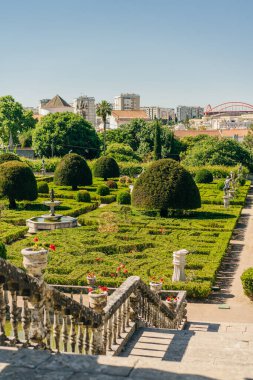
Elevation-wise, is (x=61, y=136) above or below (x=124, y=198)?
above

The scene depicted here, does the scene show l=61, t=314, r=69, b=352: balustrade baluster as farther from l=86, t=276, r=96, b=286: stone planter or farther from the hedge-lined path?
l=86, t=276, r=96, b=286: stone planter

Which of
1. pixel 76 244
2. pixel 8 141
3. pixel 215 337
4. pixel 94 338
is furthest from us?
pixel 8 141

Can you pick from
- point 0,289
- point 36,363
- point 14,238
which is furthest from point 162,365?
point 14,238

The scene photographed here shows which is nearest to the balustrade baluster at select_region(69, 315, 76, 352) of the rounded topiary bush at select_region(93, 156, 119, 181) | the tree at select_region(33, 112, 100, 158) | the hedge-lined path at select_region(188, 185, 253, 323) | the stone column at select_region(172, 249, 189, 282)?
the hedge-lined path at select_region(188, 185, 253, 323)

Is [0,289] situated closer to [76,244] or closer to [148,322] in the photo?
[148,322]

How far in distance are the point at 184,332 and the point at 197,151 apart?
45929 mm

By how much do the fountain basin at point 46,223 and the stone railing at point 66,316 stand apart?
47.2 ft

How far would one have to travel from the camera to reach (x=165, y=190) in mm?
25422

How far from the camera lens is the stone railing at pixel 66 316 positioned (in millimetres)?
5298

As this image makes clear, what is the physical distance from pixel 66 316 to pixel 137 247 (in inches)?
518

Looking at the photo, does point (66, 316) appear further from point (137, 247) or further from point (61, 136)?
point (61, 136)

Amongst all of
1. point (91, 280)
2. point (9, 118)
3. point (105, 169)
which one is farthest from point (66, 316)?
point (9, 118)

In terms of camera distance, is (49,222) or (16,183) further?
(16,183)

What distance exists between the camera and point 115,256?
17.9 m
